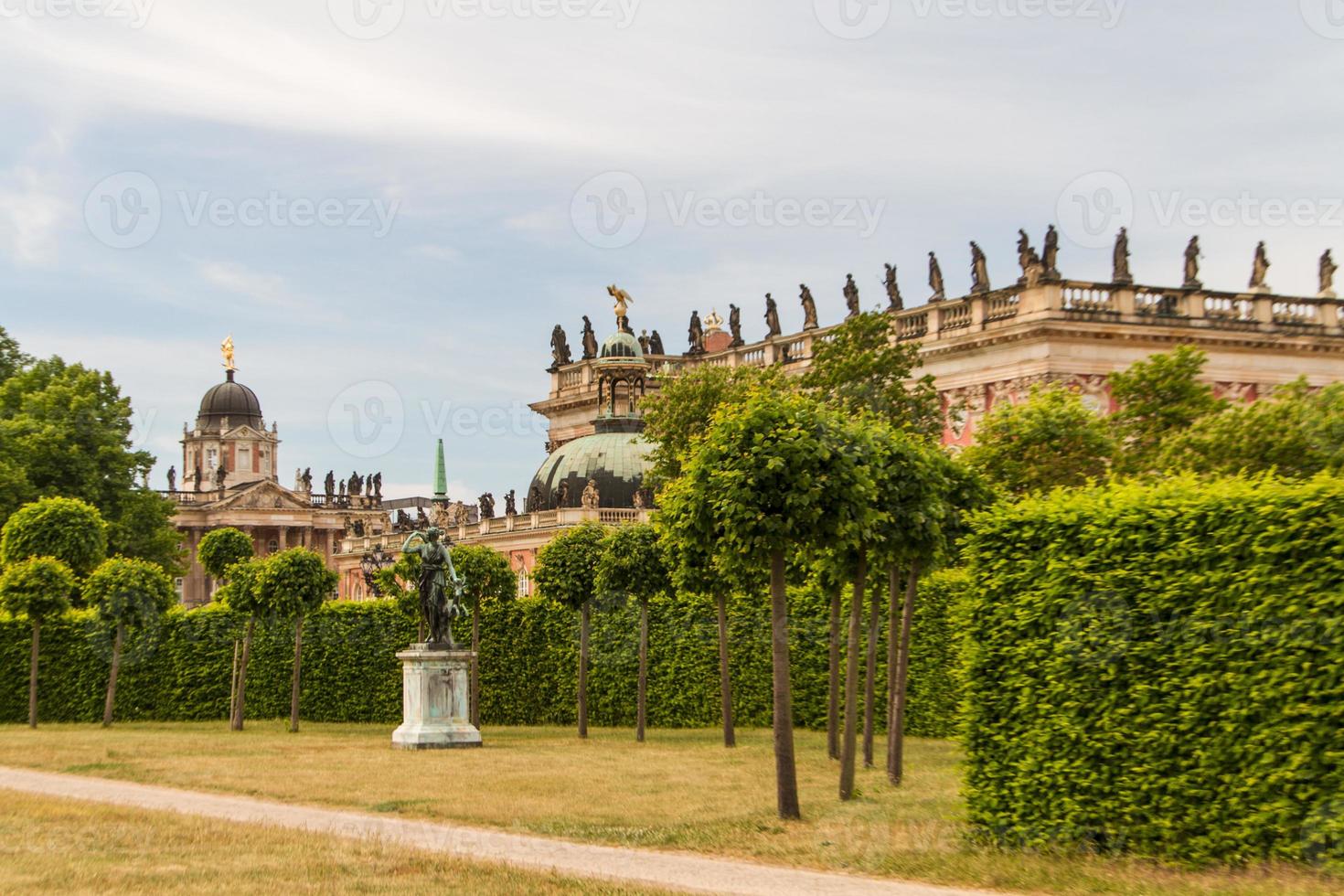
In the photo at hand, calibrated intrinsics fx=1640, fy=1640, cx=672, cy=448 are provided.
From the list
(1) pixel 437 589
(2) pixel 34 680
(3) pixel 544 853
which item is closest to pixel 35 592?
(2) pixel 34 680

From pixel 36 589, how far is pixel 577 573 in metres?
15.3

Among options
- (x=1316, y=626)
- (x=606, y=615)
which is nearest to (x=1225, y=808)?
(x=1316, y=626)

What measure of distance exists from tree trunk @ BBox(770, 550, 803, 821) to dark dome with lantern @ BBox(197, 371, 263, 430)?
131m

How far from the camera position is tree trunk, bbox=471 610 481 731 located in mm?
37500

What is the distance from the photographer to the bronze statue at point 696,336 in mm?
88625

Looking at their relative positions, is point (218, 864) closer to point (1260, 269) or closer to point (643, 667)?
point (643, 667)

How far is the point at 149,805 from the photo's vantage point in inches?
844

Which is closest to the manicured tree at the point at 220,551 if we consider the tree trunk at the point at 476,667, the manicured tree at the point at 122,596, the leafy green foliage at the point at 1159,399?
the manicured tree at the point at 122,596

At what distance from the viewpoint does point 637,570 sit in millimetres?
34312

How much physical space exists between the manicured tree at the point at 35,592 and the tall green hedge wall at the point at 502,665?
1769 mm

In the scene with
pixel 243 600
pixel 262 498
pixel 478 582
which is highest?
pixel 262 498

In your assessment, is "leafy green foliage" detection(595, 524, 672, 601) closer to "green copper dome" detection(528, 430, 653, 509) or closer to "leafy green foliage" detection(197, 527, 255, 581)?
"leafy green foliage" detection(197, 527, 255, 581)

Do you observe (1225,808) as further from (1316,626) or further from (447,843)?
(447,843)

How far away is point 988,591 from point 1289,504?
3.37m
